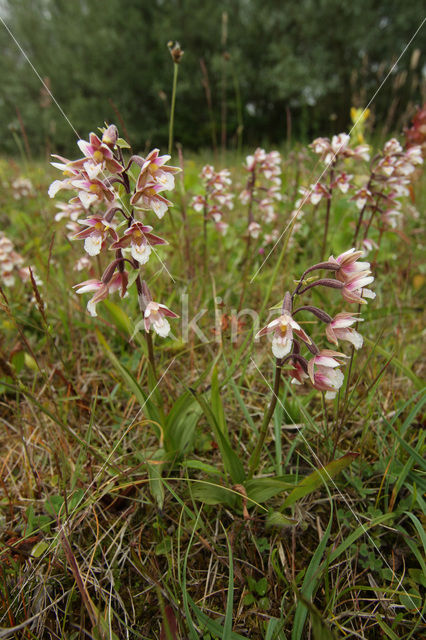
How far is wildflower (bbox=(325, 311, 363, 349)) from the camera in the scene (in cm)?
134

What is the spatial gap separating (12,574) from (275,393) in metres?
1.28

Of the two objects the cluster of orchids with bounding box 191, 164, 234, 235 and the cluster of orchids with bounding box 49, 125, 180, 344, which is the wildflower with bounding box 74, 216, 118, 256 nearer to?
the cluster of orchids with bounding box 49, 125, 180, 344

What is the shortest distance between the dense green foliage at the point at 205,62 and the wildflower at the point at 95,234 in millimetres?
18391

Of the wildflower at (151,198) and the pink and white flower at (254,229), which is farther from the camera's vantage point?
the pink and white flower at (254,229)

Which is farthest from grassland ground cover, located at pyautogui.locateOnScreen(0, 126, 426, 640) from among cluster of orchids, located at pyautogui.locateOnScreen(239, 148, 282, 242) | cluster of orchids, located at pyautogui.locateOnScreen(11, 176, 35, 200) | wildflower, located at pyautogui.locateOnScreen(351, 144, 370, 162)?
cluster of orchids, located at pyautogui.locateOnScreen(11, 176, 35, 200)

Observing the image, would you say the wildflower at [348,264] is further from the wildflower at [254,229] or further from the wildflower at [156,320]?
the wildflower at [254,229]

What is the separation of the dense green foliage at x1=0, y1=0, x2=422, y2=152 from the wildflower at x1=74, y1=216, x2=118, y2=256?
18391 millimetres

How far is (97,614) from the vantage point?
1.29m

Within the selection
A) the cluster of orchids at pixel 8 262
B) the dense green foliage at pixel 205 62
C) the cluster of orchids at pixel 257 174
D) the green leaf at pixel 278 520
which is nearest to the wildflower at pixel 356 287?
the green leaf at pixel 278 520

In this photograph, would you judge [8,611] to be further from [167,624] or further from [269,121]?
[269,121]

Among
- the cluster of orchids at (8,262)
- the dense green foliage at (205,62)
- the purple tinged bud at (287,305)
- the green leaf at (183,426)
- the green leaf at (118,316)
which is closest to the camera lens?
the purple tinged bud at (287,305)

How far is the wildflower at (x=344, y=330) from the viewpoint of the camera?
134 centimetres

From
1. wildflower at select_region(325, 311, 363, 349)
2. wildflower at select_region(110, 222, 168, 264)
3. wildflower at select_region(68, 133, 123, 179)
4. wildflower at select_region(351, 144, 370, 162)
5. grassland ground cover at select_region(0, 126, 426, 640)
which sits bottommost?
grassland ground cover at select_region(0, 126, 426, 640)

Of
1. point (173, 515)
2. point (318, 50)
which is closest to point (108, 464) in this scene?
point (173, 515)
